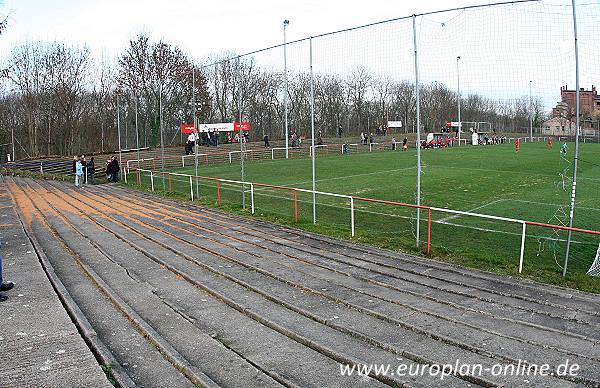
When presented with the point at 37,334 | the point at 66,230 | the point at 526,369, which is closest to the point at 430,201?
the point at 66,230

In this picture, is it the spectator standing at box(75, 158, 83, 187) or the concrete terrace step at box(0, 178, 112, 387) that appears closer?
the concrete terrace step at box(0, 178, 112, 387)

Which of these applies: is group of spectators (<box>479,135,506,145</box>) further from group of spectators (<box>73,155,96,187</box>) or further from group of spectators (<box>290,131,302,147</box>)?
group of spectators (<box>73,155,96,187</box>)

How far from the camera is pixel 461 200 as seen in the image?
62.8ft

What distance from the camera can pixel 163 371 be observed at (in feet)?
19.0

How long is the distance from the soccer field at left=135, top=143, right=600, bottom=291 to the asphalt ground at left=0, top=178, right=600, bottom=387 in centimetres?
161

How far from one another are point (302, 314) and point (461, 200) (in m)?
12.9

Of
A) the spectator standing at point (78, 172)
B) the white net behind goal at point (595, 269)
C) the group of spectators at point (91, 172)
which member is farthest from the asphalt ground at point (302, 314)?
the group of spectators at point (91, 172)

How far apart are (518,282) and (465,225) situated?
5520 millimetres

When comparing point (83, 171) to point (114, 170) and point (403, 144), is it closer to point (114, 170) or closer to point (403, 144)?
point (114, 170)

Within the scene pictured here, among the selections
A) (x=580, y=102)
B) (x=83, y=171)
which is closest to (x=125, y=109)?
(x=83, y=171)

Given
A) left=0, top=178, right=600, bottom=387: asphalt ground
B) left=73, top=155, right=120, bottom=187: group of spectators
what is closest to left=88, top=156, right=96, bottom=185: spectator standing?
left=73, top=155, right=120, bottom=187: group of spectators

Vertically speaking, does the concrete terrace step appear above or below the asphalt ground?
above

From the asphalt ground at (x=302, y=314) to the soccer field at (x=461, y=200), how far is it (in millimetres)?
1609

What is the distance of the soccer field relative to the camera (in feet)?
37.2
